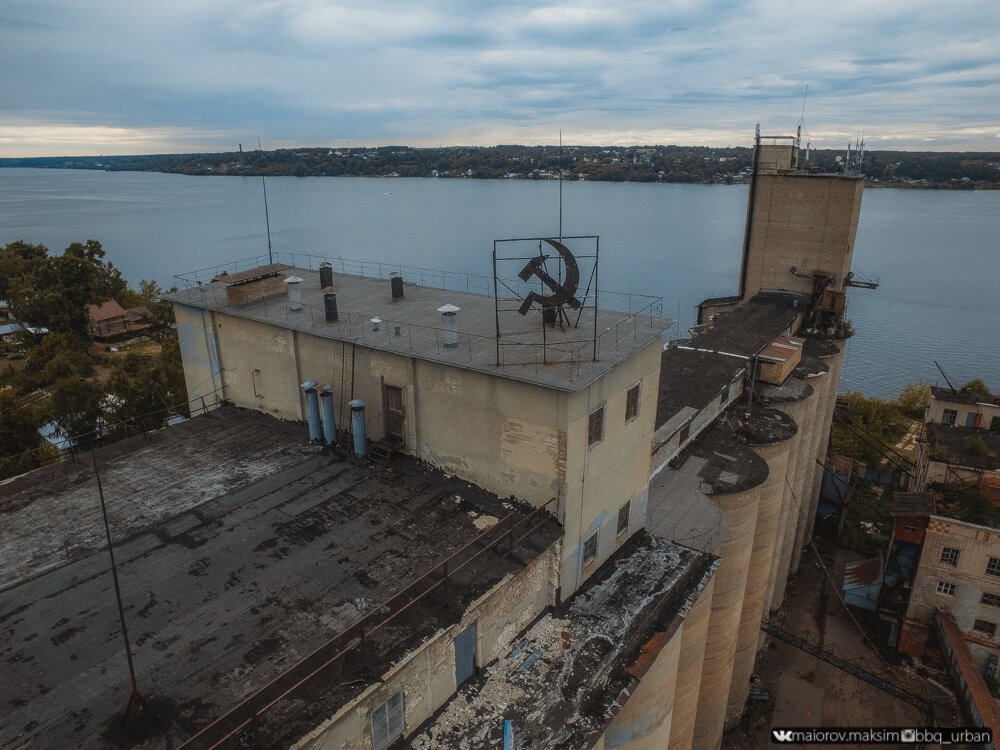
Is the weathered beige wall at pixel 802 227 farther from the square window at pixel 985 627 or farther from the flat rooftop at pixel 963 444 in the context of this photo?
the square window at pixel 985 627

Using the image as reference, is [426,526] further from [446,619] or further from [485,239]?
[485,239]

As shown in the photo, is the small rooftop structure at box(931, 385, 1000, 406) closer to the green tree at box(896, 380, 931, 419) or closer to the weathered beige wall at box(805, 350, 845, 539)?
the weathered beige wall at box(805, 350, 845, 539)

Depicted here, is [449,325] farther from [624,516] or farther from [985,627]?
[985,627]

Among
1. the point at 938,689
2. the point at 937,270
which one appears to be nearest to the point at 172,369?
the point at 938,689

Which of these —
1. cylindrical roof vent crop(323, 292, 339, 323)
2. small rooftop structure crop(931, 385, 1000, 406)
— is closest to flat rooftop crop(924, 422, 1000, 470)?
small rooftop structure crop(931, 385, 1000, 406)

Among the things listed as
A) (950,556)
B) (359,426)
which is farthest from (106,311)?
(950,556)
